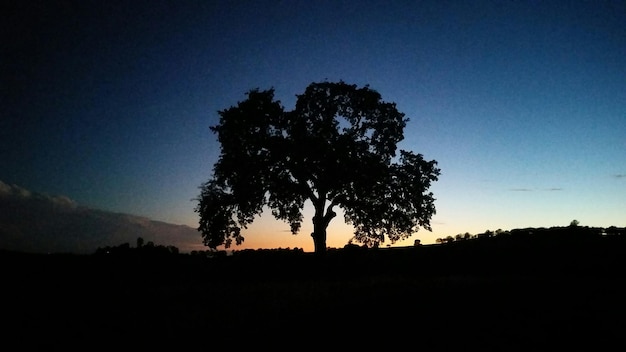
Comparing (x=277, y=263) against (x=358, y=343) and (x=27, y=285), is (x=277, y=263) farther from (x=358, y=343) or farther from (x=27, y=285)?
(x=358, y=343)

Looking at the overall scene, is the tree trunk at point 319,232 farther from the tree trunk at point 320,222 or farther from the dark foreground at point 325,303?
the dark foreground at point 325,303

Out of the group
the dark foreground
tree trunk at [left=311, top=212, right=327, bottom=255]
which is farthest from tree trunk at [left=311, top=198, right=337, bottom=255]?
the dark foreground

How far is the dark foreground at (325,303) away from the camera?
6.73m

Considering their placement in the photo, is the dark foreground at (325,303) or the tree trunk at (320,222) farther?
the tree trunk at (320,222)

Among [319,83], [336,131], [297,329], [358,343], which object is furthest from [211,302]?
[319,83]

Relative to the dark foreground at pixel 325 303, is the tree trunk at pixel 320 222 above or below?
above

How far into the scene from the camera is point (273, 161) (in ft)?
80.2

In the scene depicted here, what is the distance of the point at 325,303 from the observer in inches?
407

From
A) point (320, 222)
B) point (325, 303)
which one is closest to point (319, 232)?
point (320, 222)

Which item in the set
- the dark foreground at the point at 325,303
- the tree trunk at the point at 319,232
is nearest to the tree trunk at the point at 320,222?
the tree trunk at the point at 319,232

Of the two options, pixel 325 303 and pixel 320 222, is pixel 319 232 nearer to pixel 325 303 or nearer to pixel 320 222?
pixel 320 222

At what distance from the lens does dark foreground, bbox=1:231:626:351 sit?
673 cm

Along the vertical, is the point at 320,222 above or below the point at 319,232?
above

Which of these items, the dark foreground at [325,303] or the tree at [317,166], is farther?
the tree at [317,166]
